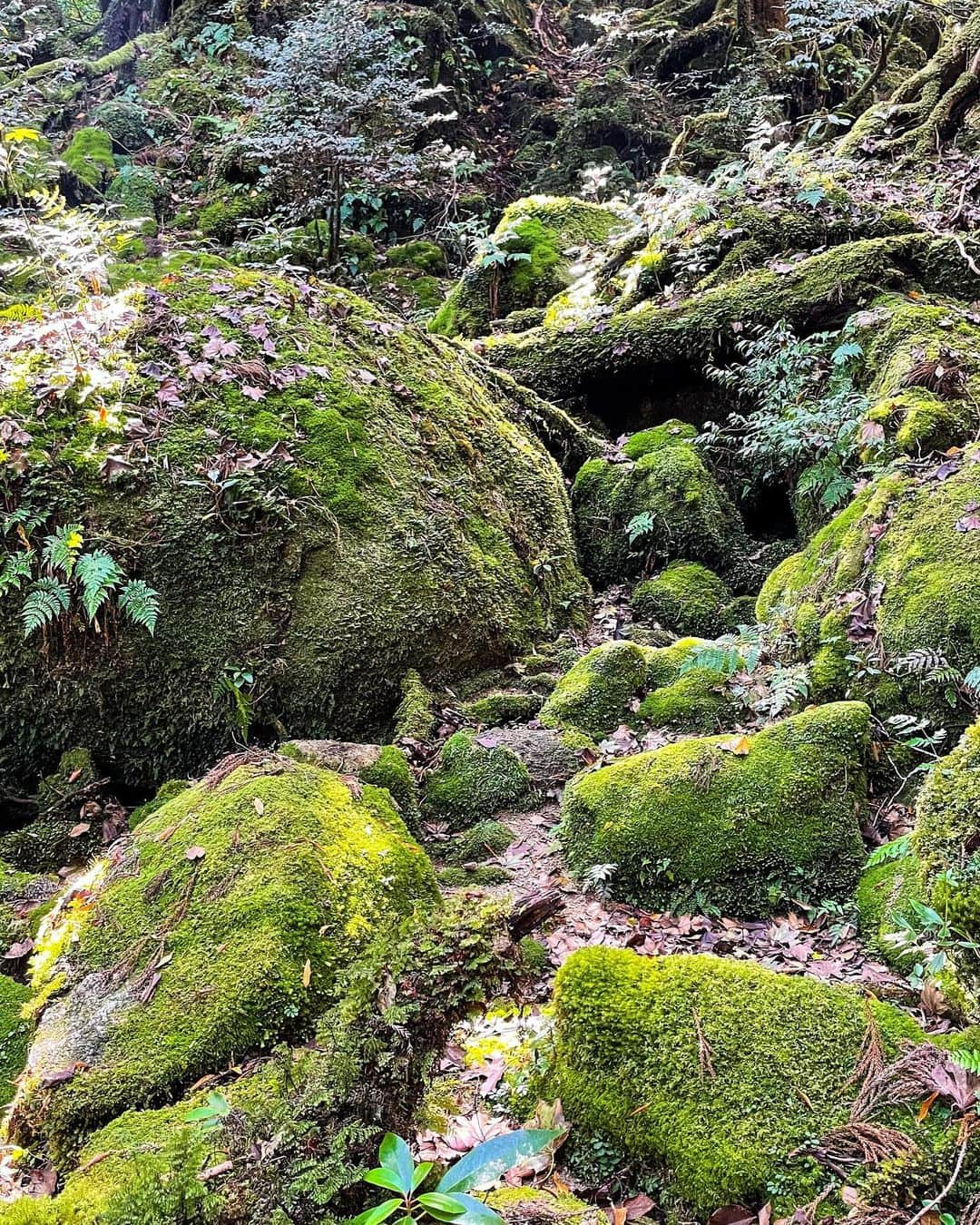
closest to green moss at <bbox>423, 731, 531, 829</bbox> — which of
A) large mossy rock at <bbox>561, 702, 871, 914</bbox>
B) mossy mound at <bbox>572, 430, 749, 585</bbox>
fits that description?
large mossy rock at <bbox>561, 702, 871, 914</bbox>

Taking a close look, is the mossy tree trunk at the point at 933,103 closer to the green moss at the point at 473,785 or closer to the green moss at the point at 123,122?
the green moss at the point at 473,785

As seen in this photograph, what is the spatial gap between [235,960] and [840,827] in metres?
2.82

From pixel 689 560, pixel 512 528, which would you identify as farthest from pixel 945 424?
pixel 512 528

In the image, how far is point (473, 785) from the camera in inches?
192

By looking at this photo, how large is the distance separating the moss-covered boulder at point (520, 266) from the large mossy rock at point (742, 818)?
7.53 m

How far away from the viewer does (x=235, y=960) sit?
297 cm

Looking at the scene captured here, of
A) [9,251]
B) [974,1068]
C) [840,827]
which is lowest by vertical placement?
[840,827]

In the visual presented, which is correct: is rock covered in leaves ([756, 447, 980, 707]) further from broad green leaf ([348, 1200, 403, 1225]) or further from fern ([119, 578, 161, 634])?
fern ([119, 578, 161, 634])

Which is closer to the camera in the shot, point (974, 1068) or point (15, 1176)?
point (974, 1068)

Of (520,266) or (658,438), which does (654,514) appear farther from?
(520,266)

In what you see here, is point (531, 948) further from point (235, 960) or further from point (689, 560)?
point (689, 560)

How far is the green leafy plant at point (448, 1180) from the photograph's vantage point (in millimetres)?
2062

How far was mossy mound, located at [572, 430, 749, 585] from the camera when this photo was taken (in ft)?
23.7

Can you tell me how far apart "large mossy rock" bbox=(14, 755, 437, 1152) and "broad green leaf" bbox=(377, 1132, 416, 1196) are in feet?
2.34
